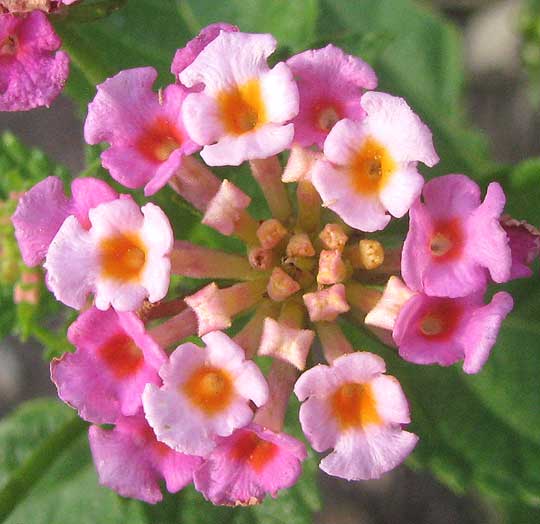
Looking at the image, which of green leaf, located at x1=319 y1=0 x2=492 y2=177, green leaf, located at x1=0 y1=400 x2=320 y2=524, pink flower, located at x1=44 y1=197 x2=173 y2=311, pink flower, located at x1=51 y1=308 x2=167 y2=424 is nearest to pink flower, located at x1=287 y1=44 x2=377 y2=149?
pink flower, located at x1=44 y1=197 x2=173 y2=311

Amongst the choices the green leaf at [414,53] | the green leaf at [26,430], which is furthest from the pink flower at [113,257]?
the green leaf at [414,53]

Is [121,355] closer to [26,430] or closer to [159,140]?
[159,140]

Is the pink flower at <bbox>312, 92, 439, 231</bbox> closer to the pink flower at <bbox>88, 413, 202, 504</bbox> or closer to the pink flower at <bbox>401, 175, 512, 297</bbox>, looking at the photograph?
the pink flower at <bbox>401, 175, 512, 297</bbox>

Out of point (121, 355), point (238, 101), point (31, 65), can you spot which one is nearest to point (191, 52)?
point (238, 101)

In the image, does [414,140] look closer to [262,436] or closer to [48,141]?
[262,436]

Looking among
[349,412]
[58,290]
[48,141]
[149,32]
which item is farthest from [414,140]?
[48,141]

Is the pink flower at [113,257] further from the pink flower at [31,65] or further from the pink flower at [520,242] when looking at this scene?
the pink flower at [520,242]
